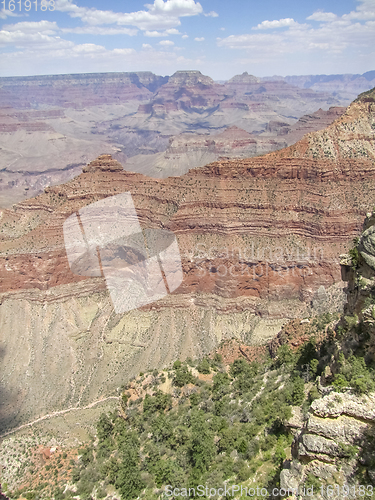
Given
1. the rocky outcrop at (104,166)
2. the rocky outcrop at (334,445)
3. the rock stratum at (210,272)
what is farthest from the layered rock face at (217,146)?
the rocky outcrop at (334,445)

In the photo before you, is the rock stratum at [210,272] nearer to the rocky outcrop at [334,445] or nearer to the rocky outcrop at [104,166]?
the rocky outcrop at [104,166]

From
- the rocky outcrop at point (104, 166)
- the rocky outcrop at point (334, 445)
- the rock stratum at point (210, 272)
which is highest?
the rocky outcrop at point (104, 166)

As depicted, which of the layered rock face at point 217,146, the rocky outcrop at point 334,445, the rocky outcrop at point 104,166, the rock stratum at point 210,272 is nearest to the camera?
the rocky outcrop at point 334,445

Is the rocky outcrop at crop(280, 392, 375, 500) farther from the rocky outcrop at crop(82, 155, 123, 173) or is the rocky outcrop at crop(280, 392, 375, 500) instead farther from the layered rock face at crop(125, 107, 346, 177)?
the layered rock face at crop(125, 107, 346, 177)

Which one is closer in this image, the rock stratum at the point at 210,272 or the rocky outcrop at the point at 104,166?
the rock stratum at the point at 210,272

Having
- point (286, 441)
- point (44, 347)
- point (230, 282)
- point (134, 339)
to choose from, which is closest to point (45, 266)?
point (44, 347)

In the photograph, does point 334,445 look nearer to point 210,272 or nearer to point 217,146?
point 210,272

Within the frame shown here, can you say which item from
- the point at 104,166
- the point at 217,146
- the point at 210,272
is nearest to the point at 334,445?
the point at 210,272

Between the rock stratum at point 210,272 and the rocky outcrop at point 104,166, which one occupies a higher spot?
the rocky outcrop at point 104,166

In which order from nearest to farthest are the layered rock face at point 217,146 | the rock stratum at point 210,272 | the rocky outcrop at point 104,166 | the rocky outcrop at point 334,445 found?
the rocky outcrop at point 334,445
the rock stratum at point 210,272
the rocky outcrop at point 104,166
the layered rock face at point 217,146
